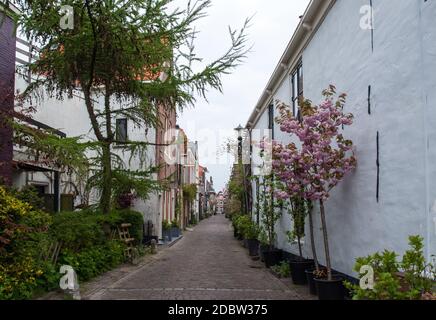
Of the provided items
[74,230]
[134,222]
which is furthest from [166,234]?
[74,230]

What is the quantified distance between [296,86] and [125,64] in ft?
16.2

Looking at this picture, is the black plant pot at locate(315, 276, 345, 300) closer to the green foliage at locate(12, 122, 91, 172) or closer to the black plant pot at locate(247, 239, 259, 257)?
the green foliage at locate(12, 122, 91, 172)

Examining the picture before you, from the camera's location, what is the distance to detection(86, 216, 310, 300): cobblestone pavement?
9.25m

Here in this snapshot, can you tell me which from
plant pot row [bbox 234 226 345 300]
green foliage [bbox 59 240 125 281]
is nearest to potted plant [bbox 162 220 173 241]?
plant pot row [bbox 234 226 345 300]

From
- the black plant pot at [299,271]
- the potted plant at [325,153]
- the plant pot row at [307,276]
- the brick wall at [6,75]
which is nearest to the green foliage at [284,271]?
the plant pot row at [307,276]

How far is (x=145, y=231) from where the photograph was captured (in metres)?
21.0

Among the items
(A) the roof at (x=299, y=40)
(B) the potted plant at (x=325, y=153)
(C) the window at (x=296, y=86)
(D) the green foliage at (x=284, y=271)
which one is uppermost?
(A) the roof at (x=299, y=40)

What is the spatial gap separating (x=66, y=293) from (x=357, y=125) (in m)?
6.28

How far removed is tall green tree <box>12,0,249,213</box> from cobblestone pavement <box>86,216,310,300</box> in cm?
269

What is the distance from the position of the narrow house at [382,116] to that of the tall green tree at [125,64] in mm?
3629

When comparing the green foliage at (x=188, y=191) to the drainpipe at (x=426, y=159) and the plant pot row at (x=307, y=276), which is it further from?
the drainpipe at (x=426, y=159)

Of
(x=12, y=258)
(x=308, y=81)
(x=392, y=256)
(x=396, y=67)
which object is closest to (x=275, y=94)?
(x=308, y=81)

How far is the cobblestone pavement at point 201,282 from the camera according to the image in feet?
30.3

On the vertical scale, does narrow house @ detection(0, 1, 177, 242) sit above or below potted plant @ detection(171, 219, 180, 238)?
above
